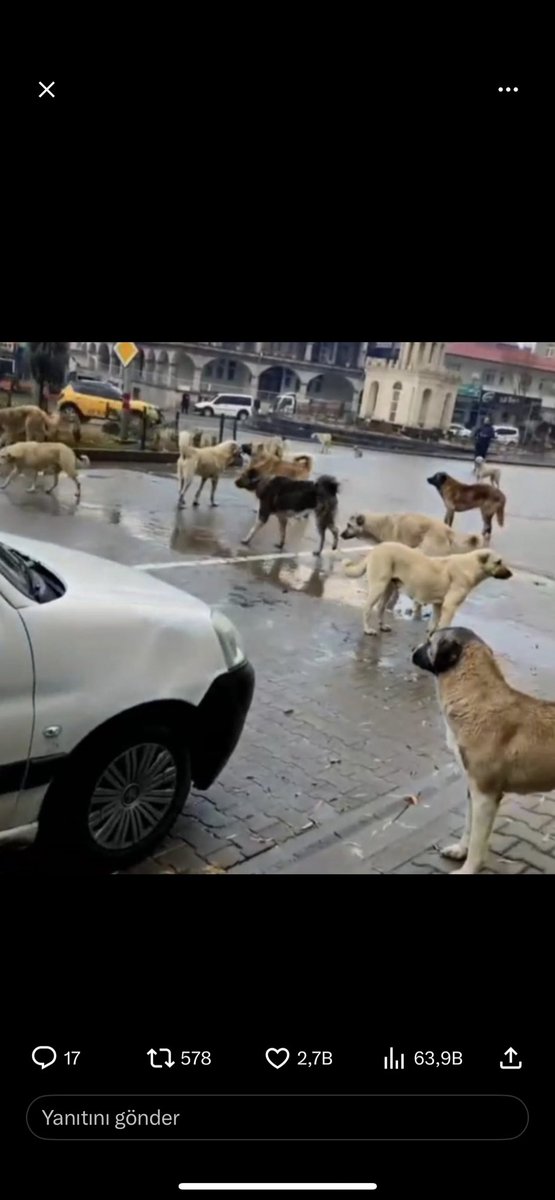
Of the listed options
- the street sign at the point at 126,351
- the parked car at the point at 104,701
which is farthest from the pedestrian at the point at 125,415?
the parked car at the point at 104,701

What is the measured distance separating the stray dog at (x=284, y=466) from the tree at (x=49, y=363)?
0.84 metres

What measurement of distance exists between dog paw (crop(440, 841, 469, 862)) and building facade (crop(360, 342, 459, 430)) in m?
0.95

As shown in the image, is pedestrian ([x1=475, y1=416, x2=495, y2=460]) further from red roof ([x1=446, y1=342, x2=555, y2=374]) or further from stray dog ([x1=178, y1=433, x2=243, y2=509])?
stray dog ([x1=178, y1=433, x2=243, y2=509])

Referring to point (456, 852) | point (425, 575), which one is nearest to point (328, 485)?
point (425, 575)

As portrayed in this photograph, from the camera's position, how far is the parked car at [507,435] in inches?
65.5

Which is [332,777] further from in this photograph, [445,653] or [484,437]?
[484,437]
